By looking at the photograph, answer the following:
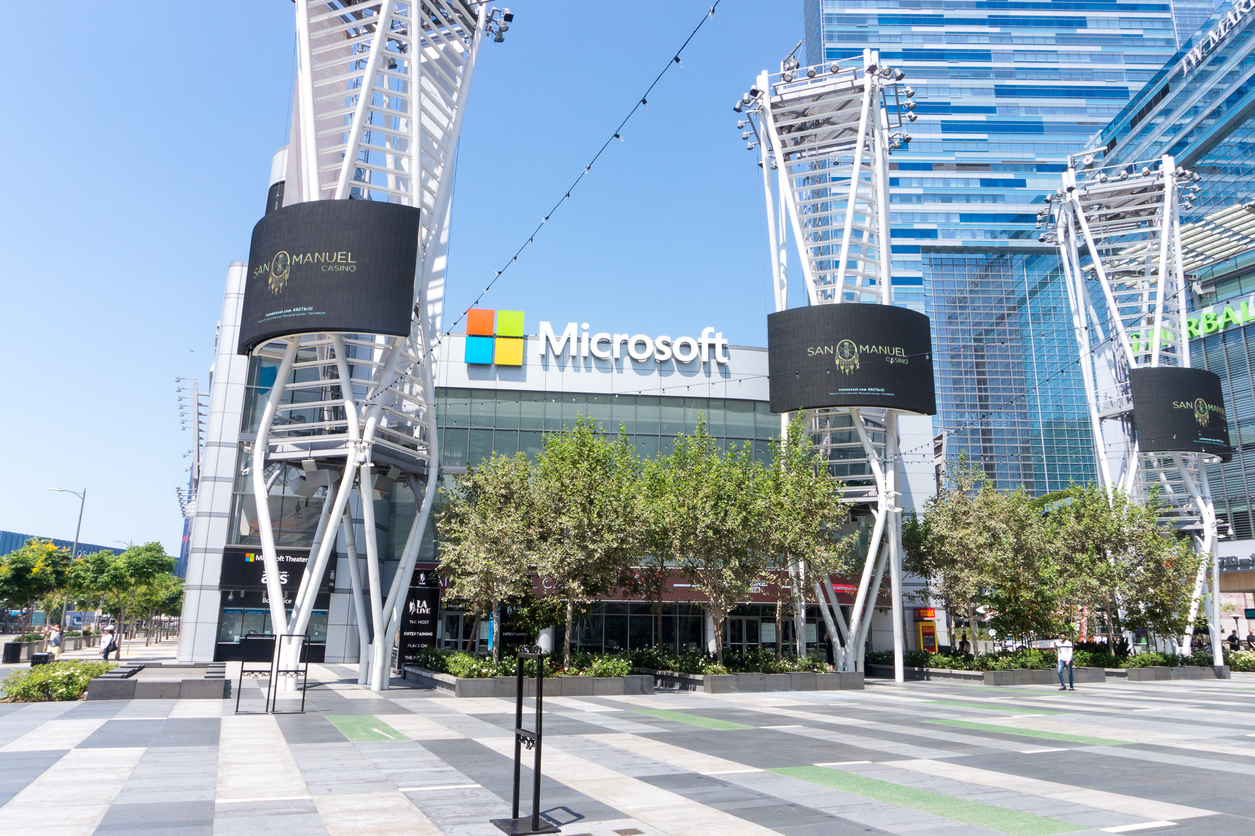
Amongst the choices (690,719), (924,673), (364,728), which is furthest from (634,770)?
(924,673)

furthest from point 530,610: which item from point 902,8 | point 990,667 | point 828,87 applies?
point 902,8

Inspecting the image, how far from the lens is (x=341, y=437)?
94.0ft

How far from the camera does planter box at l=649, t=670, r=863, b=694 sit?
2911 centimetres

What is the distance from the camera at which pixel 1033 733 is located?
17719 millimetres

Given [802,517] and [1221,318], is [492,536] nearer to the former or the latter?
[802,517]

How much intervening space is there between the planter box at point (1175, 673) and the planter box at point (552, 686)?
931 inches

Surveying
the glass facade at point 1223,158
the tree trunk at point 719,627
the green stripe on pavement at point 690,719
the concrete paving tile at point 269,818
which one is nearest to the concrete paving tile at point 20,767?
the concrete paving tile at point 269,818

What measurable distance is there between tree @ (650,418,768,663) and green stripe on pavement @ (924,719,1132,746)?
1096 cm

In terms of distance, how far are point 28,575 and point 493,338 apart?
29.1m

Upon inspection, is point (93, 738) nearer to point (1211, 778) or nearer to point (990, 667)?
point (1211, 778)

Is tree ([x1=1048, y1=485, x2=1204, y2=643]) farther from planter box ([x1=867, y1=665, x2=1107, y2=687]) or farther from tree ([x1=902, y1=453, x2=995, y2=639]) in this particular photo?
tree ([x1=902, y1=453, x2=995, y2=639])

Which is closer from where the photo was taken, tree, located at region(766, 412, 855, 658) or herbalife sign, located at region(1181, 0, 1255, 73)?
tree, located at region(766, 412, 855, 658)

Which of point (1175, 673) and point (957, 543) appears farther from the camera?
point (1175, 673)

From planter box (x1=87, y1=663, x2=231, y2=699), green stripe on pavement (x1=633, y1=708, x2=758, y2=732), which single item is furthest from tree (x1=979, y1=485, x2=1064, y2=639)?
planter box (x1=87, y1=663, x2=231, y2=699)
